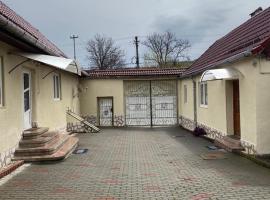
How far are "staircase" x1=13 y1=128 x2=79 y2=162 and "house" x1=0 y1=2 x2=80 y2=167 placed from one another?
228 millimetres

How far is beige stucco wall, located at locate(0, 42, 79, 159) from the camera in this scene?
10266mm

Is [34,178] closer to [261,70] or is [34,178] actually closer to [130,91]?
[261,70]

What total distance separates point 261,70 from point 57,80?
30.6 ft

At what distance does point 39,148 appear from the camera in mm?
11375

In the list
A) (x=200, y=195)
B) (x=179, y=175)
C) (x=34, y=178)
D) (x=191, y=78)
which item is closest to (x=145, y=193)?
(x=200, y=195)

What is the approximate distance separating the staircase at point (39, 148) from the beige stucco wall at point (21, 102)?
234 millimetres

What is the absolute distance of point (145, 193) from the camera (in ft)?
24.9

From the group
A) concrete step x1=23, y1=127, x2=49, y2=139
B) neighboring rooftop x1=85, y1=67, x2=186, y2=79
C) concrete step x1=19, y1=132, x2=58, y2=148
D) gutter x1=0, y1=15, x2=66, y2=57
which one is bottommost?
concrete step x1=19, y1=132, x2=58, y2=148

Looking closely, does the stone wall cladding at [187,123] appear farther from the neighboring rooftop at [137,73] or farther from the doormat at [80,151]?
the doormat at [80,151]

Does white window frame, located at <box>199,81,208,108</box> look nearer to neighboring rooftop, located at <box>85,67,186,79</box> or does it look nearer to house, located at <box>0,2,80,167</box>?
house, located at <box>0,2,80,167</box>

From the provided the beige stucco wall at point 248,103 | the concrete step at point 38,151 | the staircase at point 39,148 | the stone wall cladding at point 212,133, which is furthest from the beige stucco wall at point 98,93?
the concrete step at point 38,151

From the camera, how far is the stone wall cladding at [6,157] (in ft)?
32.4

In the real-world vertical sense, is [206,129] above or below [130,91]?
below

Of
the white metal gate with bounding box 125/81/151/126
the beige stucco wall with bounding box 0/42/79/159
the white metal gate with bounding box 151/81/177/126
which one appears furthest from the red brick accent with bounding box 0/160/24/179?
the white metal gate with bounding box 151/81/177/126
